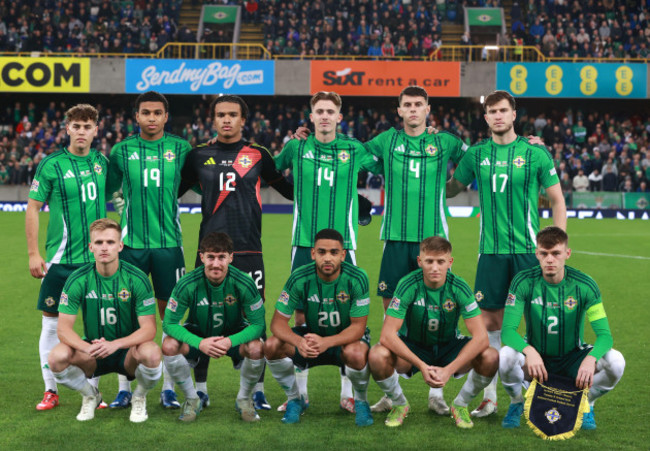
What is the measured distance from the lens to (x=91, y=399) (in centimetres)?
479

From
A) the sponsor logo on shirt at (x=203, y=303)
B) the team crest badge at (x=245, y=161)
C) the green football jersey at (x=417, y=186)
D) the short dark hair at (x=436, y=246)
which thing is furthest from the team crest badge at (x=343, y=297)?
the team crest badge at (x=245, y=161)

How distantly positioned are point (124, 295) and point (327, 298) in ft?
4.05

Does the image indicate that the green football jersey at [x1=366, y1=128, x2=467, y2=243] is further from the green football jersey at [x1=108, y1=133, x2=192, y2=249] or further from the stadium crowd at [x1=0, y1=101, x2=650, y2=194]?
the stadium crowd at [x1=0, y1=101, x2=650, y2=194]

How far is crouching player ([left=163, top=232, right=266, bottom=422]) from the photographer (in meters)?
4.68

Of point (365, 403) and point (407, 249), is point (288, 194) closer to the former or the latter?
point (407, 249)

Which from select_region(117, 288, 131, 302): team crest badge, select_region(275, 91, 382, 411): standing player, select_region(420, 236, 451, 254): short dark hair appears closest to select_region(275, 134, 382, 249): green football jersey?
select_region(275, 91, 382, 411): standing player

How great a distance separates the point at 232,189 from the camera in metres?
5.21

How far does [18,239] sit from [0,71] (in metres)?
12.5

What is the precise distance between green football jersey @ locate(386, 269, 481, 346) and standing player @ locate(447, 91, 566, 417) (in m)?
0.49

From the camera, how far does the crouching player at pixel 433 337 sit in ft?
15.1

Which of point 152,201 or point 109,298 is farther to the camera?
point 152,201

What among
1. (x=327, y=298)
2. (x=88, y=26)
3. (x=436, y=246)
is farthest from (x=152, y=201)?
(x=88, y=26)

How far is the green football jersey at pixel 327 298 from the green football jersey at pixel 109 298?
2.76 feet

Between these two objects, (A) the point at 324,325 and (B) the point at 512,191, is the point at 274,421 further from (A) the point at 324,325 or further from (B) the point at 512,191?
(B) the point at 512,191
